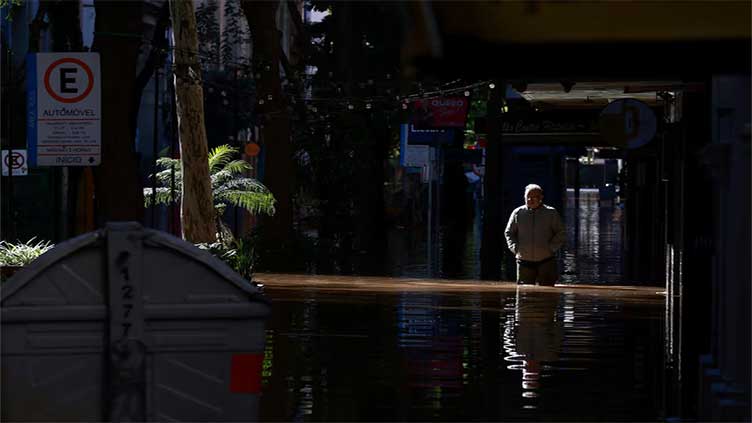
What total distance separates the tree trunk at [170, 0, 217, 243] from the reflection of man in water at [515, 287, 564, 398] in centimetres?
453

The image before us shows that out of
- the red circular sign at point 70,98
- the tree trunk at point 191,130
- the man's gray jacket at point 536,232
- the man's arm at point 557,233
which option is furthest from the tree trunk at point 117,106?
the man's arm at point 557,233

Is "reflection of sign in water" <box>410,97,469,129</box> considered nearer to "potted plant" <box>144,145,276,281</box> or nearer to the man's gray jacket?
"potted plant" <box>144,145,276,281</box>

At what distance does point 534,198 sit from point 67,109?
7.42m

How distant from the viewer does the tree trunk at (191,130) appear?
73.5 feet

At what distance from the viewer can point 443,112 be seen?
39.7m

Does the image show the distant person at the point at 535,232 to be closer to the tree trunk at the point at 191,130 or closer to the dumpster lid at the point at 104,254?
the tree trunk at the point at 191,130

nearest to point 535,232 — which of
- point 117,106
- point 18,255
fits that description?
point 117,106

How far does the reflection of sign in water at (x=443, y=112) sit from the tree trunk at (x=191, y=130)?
15.7m

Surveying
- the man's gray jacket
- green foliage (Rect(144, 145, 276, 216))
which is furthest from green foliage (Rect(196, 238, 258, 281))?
green foliage (Rect(144, 145, 276, 216))

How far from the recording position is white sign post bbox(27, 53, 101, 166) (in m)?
15.4

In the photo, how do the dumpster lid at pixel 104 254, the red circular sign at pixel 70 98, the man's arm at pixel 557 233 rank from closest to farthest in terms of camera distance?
the dumpster lid at pixel 104 254
the red circular sign at pixel 70 98
the man's arm at pixel 557 233

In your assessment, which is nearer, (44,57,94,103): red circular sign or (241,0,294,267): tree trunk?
(44,57,94,103): red circular sign

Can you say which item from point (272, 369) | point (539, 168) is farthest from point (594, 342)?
point (539, 168)

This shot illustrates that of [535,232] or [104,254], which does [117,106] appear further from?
[104,254]
